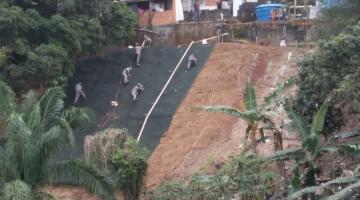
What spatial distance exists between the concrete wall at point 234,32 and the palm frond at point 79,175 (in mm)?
18524

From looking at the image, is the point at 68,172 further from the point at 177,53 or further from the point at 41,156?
the point at 177,53

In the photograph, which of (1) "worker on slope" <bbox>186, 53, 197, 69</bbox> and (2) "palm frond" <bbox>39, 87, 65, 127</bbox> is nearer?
(2) "palm frond" <bbox>39, 87, 65, 127</bbox>

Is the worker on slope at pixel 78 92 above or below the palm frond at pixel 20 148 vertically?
below

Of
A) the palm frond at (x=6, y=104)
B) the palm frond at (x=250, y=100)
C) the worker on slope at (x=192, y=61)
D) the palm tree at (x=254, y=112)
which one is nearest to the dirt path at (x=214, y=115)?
the worker on slope at (x=192, y=61)

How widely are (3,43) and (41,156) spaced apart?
11725 mm

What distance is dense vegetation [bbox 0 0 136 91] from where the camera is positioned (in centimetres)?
2727

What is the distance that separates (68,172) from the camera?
57.8ft

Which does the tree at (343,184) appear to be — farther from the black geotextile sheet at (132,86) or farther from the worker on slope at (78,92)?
the worker on slope at (78,92)

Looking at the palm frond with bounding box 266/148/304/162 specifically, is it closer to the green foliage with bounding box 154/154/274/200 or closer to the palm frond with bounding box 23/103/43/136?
the green foliage with bounding box 154/154/274/200

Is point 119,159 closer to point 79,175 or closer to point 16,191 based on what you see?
point 79,175

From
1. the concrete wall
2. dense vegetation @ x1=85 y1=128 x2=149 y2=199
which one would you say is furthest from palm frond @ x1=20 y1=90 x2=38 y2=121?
the concrete wall

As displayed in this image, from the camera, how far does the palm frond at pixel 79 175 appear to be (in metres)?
17.6

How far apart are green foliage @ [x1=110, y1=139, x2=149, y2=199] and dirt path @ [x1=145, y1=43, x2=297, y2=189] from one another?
6.93 ft

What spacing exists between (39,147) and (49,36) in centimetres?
1226
